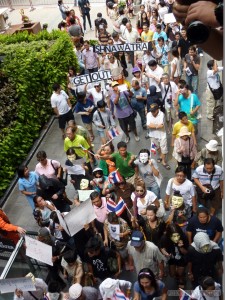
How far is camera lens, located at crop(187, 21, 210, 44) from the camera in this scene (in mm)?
3514

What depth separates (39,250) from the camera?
7281 mm

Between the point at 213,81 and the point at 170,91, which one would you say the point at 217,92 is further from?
the point at 170,91

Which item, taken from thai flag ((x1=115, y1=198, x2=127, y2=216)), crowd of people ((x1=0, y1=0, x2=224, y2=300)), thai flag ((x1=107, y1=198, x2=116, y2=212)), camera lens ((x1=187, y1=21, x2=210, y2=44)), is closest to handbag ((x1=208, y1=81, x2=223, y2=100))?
crowd of people ((x1=0, y1=0, x2=224, y2=300))

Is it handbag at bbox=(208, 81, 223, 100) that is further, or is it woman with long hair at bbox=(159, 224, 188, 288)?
handbag at bbox=(208, 81, 223, 100)

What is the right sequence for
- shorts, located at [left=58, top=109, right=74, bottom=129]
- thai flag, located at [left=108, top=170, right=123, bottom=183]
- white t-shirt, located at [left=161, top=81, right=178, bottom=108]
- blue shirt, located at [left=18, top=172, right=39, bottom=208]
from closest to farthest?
thai flag, located at [left=108, top=170, right=123, bottom=183]
blue shirt, located at [left=18, top=172, right=39, bottom=208]
white t-shirt, located at [left=161, top=81, right=178, bottom=108]
shorts, located at [left=58, top=109, right=74, bottom=129]

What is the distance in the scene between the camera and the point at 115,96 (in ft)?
36.0

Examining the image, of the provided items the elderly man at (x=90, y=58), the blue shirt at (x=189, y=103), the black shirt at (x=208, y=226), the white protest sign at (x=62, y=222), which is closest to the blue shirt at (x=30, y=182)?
the white protest sign at (x=62, y=222)

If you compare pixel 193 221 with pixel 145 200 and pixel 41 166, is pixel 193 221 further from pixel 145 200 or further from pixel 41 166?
pixel 41 166

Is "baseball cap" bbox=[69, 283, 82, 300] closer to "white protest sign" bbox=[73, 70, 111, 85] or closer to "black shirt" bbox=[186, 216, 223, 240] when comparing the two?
"black shirt" bbox=[186, 216, 223, 240]

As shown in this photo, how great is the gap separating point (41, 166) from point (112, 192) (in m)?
1.66

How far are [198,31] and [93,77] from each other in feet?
25.5

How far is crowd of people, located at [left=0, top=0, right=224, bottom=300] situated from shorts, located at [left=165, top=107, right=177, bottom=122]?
0.08ft

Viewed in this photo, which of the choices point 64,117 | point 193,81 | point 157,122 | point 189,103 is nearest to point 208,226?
point 157,122

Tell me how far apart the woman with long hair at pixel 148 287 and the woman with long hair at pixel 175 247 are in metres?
A: 0.79
